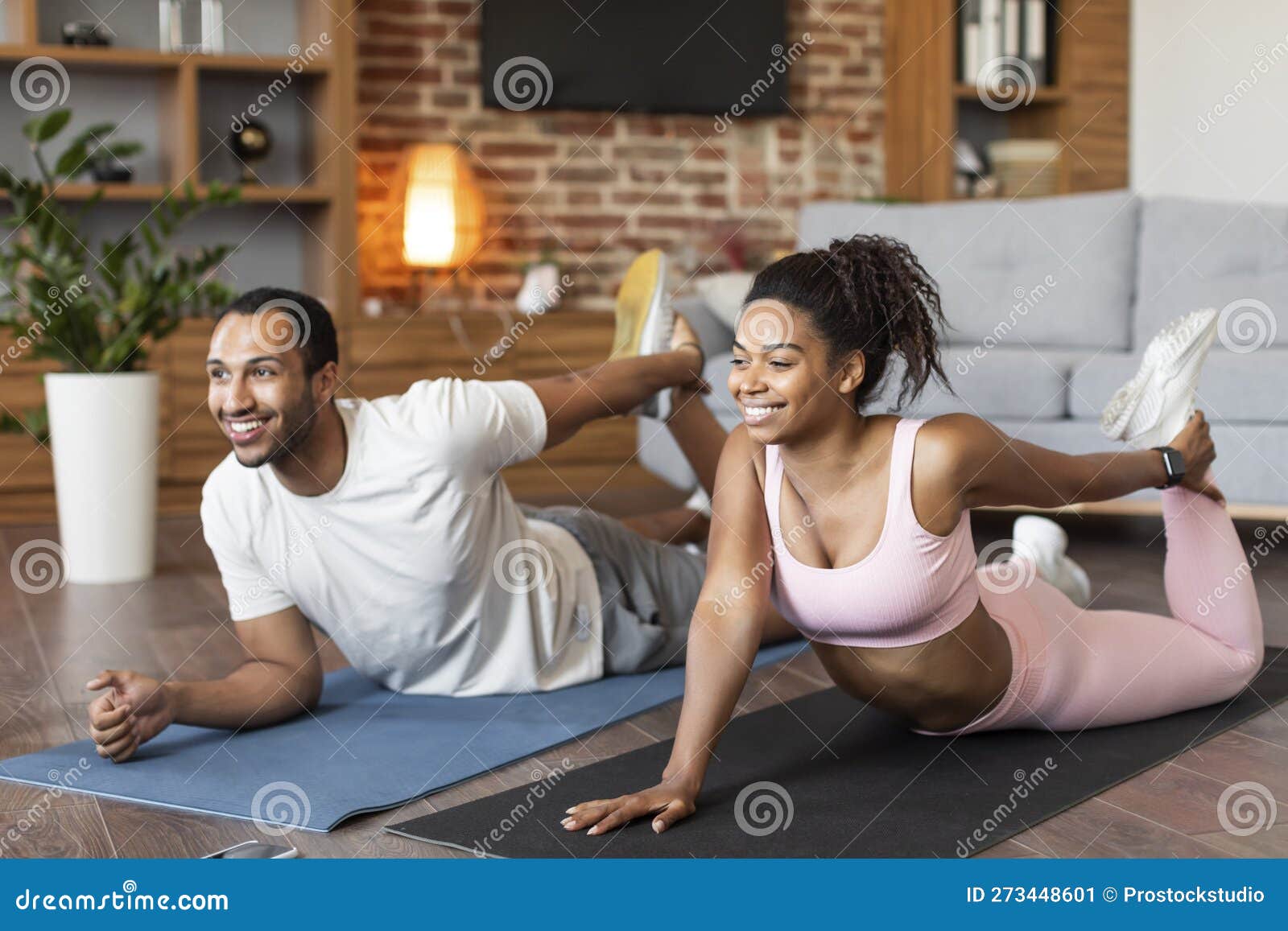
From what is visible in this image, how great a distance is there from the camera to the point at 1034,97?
17.7 ft

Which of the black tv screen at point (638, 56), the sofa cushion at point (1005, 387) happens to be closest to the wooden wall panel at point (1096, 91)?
the black tv screen at point (638, 56)

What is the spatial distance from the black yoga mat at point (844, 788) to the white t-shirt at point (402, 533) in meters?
0.40

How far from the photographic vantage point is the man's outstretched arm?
1914 mm

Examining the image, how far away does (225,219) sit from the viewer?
471 cm

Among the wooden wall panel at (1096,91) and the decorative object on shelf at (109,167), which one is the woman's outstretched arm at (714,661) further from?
the wooden wall panel at (1096,91)

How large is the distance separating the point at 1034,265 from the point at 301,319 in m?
2.71

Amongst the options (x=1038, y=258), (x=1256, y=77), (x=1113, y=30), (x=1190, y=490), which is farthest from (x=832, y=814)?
(x=1113, y=30)

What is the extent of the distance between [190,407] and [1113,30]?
12.4ft

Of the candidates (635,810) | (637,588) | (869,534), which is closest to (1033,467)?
(869,534)

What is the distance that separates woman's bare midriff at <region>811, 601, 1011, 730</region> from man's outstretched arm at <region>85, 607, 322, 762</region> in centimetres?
83

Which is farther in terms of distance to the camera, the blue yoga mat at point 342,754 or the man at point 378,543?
the man at point 378,543

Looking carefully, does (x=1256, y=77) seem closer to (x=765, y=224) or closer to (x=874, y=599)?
(x=765, y=224)

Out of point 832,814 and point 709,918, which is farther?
point 832,814

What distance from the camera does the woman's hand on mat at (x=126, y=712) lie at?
6.24ft
